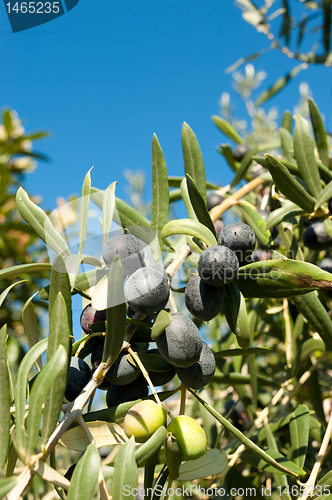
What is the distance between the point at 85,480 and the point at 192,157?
2.68ft

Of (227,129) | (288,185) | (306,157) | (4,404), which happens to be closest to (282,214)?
(288,185)

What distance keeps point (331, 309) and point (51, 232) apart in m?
1.29

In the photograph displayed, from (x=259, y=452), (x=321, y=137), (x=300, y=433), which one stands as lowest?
(x=300, y=433)

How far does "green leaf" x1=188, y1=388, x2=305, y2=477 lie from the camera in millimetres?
702

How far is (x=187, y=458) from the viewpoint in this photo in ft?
2.32

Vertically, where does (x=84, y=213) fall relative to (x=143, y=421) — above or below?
above

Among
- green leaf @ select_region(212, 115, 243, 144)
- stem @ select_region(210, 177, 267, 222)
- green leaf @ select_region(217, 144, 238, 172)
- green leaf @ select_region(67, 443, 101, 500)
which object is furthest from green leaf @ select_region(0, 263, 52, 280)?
green leaf @ select_region(212, 115, 243, 144)

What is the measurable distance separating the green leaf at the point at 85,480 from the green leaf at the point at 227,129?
188 cm

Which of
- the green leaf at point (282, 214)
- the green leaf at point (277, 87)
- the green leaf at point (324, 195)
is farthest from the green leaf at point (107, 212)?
the green leaf at point (277, 87)

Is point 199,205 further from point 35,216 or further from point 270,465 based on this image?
point 270,465

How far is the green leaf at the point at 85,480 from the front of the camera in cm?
56

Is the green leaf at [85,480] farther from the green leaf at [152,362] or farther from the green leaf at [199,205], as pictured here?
the green leaf at [199,205]

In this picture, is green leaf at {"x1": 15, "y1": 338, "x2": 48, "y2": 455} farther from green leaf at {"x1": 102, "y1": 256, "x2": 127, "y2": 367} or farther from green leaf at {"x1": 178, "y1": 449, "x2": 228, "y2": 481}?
green leaf at {"x1": 178, "y1": 449, "x2": 228, "y2": 481}

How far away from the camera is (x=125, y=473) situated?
575mm
